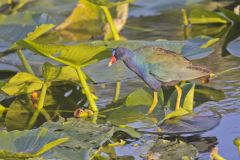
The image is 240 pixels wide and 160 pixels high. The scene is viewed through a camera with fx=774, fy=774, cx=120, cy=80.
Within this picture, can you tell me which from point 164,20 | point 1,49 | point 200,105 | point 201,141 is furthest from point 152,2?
point 201,141

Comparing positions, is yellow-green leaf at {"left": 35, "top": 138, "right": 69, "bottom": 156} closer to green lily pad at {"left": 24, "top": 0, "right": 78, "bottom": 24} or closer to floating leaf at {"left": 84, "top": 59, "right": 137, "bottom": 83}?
floating leaf at {"left": 84, "top": 59, "right": 137, "bottom": 83}

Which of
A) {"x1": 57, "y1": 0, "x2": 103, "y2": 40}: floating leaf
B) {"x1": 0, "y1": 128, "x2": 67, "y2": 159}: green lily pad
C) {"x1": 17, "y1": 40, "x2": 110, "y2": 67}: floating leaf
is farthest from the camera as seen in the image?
{"x1": 57, "y1": 0, "x2": 103, "y2": 40}: floating leaf

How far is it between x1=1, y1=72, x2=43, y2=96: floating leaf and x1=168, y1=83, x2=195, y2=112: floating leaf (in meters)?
0.49

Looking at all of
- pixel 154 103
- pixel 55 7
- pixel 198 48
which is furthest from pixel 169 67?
pixel 55 7

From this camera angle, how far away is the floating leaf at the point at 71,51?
2.61 meters

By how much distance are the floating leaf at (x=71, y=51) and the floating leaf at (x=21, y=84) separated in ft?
0.72

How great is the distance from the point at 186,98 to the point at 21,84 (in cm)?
72

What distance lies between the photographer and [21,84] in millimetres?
3043

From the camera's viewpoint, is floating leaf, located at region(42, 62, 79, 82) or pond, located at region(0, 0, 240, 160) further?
floating leaf, located at region(42, 62, 79, 82)

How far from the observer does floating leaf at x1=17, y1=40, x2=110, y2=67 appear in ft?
8.55

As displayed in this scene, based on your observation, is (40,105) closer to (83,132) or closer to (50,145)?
(83,132)

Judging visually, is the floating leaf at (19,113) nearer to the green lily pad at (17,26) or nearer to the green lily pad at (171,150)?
the green lily pad at (17,26)

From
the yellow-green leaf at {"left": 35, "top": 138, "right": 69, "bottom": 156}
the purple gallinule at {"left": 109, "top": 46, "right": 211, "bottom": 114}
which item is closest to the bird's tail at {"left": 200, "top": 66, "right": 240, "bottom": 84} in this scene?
the purple gallinule at {"left": 109, "top": 46, "right": 211, "bottom": 114}

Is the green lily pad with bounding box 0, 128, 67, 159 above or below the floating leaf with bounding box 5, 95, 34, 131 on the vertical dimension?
above
